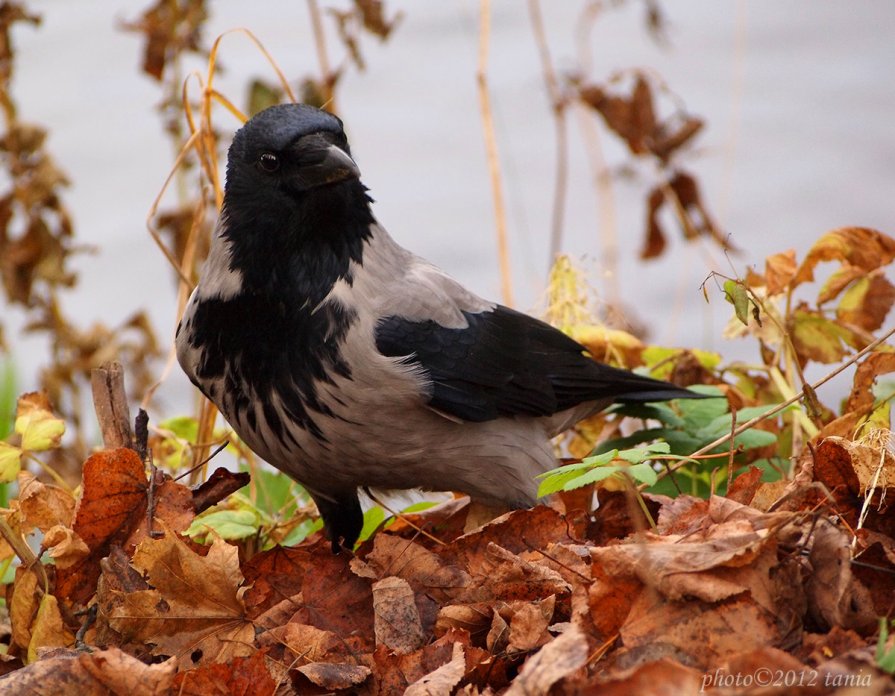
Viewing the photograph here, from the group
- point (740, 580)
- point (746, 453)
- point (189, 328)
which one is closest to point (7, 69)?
point (189, 328)

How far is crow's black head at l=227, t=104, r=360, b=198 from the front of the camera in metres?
2.95

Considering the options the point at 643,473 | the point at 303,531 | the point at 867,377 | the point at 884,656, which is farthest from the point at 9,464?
the point at 867,377

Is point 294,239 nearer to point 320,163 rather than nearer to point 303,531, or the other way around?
point 320,163

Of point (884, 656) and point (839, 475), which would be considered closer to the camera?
point (884, 656)

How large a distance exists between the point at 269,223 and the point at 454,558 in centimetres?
98

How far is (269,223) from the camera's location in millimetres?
3078

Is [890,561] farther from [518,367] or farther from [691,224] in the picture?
[691,224]

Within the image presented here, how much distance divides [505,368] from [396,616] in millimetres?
1079

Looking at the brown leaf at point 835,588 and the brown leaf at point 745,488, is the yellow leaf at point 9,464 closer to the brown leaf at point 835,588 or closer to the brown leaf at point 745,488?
the brown leaf at point 745,488

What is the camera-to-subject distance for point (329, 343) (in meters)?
3.01

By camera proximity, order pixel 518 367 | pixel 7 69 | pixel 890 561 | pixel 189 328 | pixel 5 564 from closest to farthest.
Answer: pixel 890 561 < pixel 5 564 < pixel 189 328 < pixel 518 367 < pixel 7 69

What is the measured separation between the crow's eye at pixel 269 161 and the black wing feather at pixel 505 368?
0.48m

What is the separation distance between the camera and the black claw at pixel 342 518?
3375 mm

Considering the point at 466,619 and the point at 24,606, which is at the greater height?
the point at 24,606
